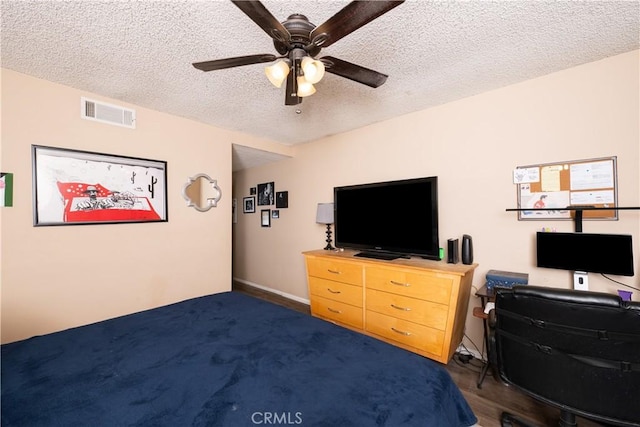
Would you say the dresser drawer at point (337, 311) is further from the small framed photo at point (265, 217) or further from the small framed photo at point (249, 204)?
the small framed photo at point (249, 204)

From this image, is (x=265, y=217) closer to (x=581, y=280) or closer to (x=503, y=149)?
(x=503, y=149)

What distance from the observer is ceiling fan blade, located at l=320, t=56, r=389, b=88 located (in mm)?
1426

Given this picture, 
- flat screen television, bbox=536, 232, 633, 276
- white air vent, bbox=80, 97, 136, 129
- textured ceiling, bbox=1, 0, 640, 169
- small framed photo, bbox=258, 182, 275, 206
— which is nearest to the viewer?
textured ceiling, bbox=1, 0, 640, 169

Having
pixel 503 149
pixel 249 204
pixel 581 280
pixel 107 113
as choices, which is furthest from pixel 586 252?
pixel 249 204

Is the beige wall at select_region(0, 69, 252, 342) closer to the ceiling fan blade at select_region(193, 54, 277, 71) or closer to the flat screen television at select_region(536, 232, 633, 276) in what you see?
the ceiling fan blade at select_region(193, 54, 277, 71)

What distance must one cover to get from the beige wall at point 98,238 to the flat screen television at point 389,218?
1.57 meters

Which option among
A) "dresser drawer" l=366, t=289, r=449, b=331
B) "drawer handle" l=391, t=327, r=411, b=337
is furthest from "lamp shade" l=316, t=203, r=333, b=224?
"drawer handle" l=391, t=327, r=411, b=337

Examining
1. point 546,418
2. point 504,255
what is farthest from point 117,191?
point 546,418

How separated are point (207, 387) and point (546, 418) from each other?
2.14 metres

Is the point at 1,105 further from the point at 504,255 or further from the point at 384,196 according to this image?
the point at 504,255

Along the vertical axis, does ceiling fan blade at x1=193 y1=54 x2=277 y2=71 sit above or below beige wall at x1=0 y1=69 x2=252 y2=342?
above

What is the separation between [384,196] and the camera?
9.34ft

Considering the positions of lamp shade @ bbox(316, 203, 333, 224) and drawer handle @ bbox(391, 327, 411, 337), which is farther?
lamp shade @ bbox(316, 203, 333, 224)

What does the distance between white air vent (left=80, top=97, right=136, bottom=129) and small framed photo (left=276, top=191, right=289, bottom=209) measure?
2201mm
